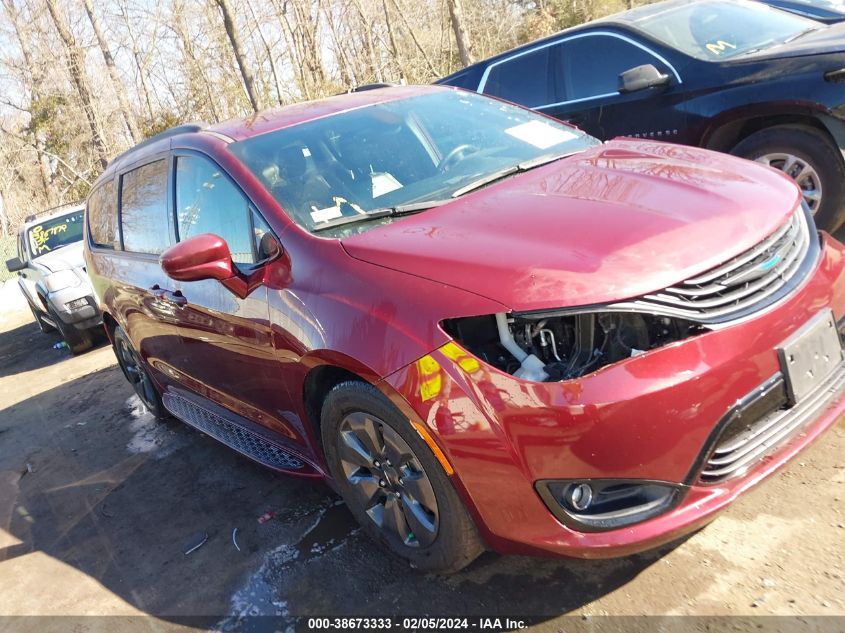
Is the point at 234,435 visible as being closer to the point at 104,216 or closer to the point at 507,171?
the point at 507,171

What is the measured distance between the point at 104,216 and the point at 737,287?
4.34m

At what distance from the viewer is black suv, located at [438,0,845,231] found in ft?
14.1

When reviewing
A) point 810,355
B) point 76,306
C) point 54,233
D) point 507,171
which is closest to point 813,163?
point 507,171

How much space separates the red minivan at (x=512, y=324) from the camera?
196 cm

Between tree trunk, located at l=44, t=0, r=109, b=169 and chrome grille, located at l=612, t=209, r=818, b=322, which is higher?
tree trunk, located at l=44, t=0, r=109, b=169

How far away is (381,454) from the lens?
99.3 inches

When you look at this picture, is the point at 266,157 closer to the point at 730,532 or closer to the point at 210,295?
the point at 210,295

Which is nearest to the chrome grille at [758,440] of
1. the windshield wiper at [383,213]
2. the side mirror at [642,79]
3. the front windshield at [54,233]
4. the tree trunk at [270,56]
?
the windshield wiper at [383,213]

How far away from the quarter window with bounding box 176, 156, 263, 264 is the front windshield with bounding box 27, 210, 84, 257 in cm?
687

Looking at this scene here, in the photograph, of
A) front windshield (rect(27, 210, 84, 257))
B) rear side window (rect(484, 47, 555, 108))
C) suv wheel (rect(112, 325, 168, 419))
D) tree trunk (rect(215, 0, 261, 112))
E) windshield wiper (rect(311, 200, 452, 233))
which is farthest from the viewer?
tree trunk (rect(215, 0, 261, 112))

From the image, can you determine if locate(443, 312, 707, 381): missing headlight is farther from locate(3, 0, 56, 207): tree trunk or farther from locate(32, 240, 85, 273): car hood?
locate(3, 0, 56, 207): tree trunk

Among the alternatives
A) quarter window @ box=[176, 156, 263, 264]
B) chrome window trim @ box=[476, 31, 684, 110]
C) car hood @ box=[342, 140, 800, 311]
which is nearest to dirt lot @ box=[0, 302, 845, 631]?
car hood @ box=[342, 140, 800, 311]

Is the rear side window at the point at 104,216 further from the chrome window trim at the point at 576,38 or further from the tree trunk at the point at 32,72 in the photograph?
the tree trunk at the point at 32,72

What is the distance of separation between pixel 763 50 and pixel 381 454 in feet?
13.4
